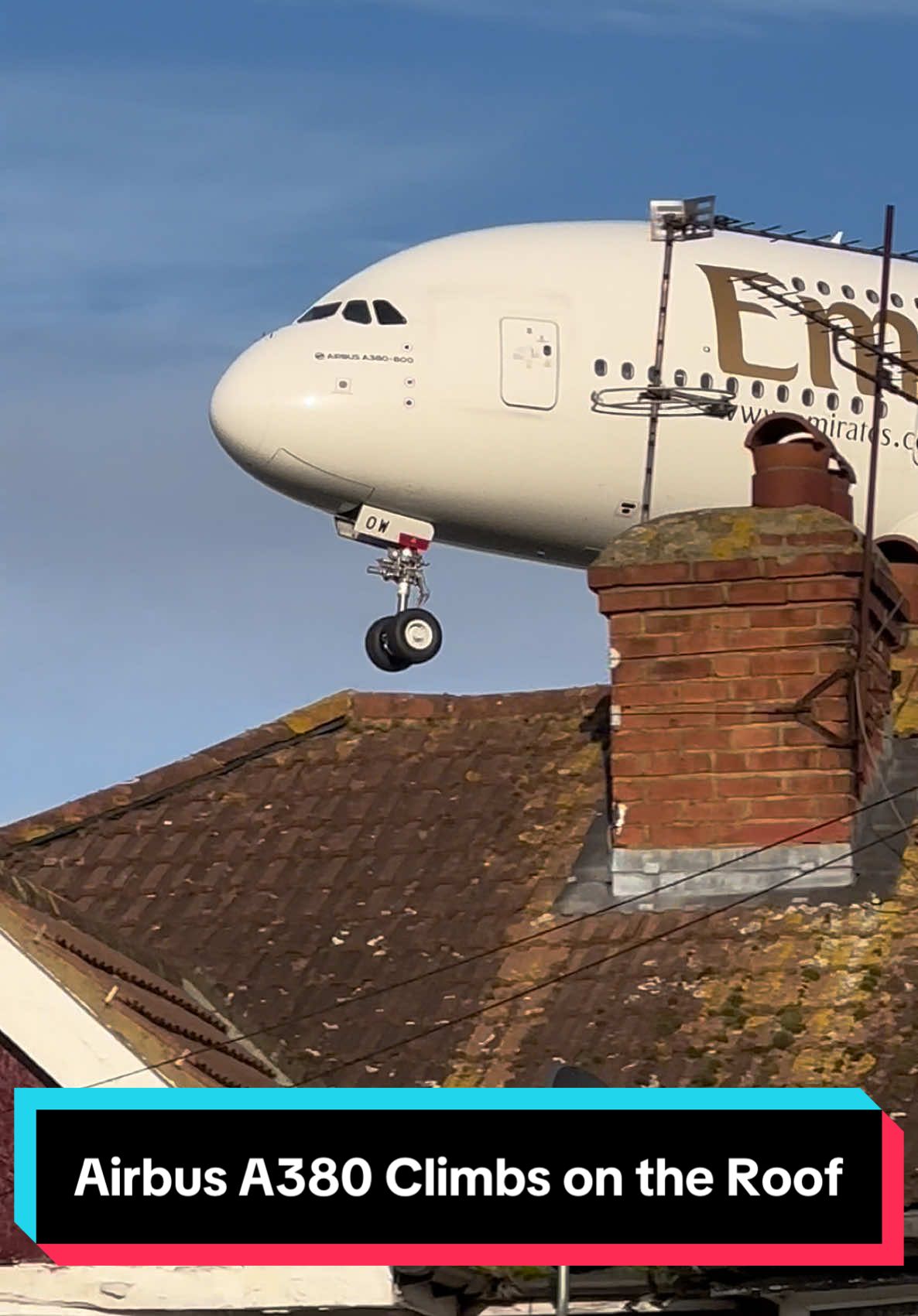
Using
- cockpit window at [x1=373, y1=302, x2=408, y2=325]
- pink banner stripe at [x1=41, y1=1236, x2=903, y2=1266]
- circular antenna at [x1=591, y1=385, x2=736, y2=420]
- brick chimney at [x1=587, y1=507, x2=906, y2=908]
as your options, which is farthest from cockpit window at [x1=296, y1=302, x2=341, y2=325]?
pink banner stripe at [x1=41, y1=1236, x2=903, y2=1266]

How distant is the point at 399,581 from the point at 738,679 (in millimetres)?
22544

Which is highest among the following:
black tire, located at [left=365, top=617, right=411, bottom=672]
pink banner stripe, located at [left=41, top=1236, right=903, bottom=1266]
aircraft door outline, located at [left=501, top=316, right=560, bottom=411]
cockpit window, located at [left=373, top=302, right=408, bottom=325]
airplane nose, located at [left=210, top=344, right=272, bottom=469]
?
cockpit window, located at [left=373, top=302, right=408, bottom=325]

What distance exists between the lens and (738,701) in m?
18.5

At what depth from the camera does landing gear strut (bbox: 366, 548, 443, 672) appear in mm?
40562

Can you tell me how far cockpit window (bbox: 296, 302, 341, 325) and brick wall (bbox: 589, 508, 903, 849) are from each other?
22.8 metres

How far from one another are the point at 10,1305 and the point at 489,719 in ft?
22.3

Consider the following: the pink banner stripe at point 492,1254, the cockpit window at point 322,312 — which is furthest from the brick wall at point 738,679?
the cockpit window at point 322,312

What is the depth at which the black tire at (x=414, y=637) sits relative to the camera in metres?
40.5

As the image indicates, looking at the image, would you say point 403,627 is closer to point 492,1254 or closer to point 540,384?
point 540,384

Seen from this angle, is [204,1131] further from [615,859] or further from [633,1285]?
[615,859]

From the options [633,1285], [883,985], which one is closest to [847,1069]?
[883,985]
